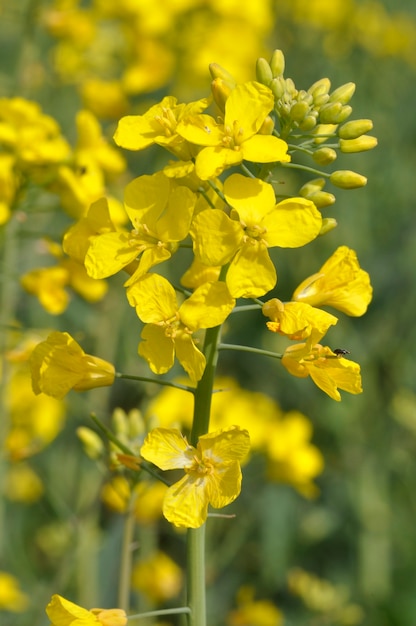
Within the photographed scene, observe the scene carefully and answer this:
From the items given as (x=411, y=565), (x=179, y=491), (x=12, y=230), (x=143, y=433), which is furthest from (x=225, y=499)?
(x=411, y=565)

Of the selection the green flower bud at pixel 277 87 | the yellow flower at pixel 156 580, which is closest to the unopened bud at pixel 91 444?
the green flower bud at pixel 277 87

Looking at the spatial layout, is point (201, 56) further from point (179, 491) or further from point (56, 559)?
point (179, 491)

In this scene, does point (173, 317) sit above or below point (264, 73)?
below

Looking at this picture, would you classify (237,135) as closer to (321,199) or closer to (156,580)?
(321,199)

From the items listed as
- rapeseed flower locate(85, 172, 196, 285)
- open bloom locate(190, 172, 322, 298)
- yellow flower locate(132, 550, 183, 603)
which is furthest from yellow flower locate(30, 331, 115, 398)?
yellow flower locate(132, 550, 183, 603)

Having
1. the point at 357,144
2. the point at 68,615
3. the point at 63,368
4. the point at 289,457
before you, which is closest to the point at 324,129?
the point at 357,144
